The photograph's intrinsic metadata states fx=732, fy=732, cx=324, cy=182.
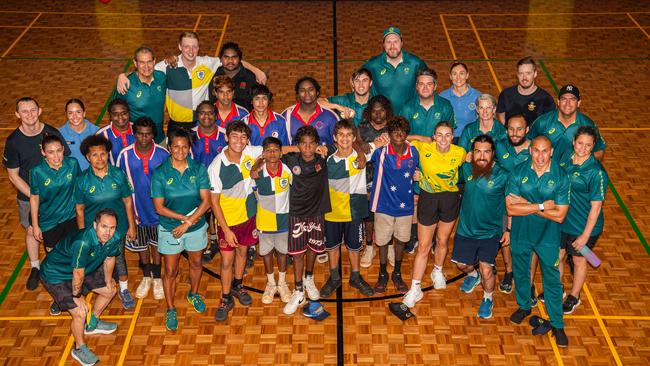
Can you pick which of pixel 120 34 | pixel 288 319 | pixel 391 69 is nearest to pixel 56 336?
pixel 288 319

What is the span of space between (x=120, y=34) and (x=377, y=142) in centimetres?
995

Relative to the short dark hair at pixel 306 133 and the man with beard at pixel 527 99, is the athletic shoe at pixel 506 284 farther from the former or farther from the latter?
the short dark hair at pixel 306 133

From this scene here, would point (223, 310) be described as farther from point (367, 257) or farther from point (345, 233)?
point (367, 257)

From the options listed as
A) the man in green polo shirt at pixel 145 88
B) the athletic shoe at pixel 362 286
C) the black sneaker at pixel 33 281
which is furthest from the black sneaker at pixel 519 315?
the black sneaker at pixel 33 281

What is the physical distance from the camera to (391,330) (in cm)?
745

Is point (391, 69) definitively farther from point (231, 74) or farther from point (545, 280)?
point (545, 280)

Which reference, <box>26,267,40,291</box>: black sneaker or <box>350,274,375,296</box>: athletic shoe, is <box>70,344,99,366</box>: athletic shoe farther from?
<box>350,274,375,296</box>: athletic shoe

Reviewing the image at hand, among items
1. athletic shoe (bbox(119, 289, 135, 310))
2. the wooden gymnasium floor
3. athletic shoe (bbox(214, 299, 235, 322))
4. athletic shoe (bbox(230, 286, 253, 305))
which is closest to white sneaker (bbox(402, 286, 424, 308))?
the wooden gymnasium floor

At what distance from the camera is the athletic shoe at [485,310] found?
25.0 ft

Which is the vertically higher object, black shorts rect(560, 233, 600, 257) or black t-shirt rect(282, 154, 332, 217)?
black t-shirt rect(282, 154, 332, 217)

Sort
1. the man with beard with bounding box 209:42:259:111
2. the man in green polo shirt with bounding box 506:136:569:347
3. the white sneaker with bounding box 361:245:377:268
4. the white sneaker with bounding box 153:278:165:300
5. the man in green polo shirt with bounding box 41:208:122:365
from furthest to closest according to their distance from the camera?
the man with beard with bounding box 209:42:259:111 → the white sneaker with bounding box 361:245:377:268 → the white sneaker with bounding box 153:278:165:300 → the man in green polo shirt with bounding box 506:136:569:347 → the man in green polo shirt with bounding box 41:208:122:365

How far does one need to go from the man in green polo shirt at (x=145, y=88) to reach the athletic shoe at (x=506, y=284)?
436 cm

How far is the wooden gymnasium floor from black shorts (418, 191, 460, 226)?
0.98 metres

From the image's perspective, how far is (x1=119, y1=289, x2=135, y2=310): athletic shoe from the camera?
778 cm
